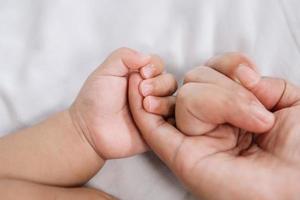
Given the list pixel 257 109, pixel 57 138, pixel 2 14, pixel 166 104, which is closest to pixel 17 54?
pixel 2 14

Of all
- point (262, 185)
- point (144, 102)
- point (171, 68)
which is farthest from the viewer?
point (171, 68)

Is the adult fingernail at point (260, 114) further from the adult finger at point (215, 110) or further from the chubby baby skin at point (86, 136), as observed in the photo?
the chubby baby skin at point (86, 136)

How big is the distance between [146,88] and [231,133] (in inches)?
5.7

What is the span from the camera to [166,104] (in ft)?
2.50

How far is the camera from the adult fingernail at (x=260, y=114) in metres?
0.66

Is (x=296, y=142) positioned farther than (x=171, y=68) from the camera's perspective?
No

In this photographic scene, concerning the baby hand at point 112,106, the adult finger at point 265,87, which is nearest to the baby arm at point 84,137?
the baby hand at point 112,106

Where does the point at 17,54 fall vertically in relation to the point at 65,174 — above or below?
above

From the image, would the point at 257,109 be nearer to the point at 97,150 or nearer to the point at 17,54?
the point at 97,150

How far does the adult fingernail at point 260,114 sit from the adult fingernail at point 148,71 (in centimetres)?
17

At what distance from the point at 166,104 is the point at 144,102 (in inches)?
1.4

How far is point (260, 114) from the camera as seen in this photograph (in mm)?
666

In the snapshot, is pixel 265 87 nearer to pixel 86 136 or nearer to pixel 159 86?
pixel 159 86

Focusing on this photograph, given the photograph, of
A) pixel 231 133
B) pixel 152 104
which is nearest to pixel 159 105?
pixel 152 104
